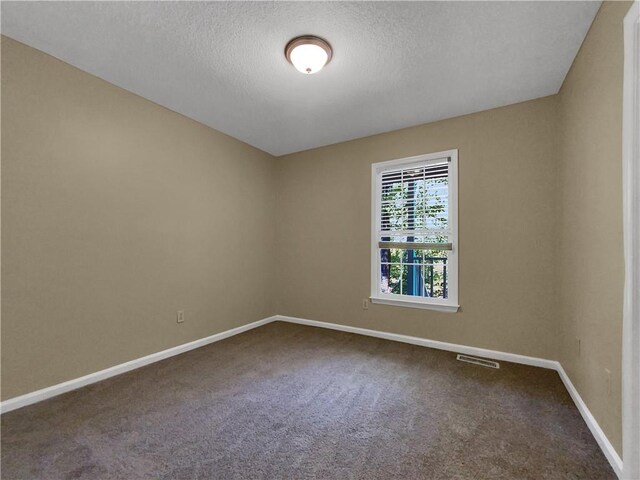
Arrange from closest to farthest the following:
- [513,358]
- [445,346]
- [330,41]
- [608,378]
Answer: [608,378] → [330,41] → [513,358] → [445,346]

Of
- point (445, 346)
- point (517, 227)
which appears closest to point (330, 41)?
point (517, 227)

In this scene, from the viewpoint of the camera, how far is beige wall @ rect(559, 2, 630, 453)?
1.49 metres

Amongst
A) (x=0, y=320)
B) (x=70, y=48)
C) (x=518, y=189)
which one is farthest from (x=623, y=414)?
(x=70, y=48)

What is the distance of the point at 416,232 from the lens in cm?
339

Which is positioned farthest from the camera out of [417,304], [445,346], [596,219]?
[417,304]

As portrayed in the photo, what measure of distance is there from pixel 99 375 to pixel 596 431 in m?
3.64

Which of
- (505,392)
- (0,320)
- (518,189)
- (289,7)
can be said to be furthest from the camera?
(518,189)

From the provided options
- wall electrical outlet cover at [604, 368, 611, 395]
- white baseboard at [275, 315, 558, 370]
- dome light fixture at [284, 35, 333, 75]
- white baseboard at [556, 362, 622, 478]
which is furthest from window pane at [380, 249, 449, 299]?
dome light fixture at [284, 35, 333, 75]

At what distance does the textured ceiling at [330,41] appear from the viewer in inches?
69.1

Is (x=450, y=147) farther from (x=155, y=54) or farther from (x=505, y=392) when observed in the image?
(x=155, y=54)

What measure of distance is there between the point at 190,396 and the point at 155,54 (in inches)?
105

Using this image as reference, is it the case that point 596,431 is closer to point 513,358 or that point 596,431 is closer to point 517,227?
point 513,358

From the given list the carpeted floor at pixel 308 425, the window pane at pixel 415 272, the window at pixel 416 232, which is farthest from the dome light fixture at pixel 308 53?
the carpeted floor at pixel 308 425

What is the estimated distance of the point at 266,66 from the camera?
89.9 inches
